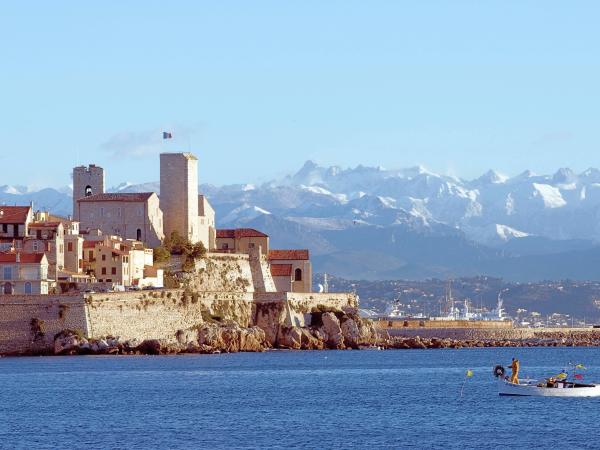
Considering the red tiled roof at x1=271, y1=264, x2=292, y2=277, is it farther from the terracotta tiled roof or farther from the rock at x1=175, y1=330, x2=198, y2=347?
the rock at x1=175, y1=330, x2=198, y2=347

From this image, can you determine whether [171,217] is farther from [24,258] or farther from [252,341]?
[24,258]

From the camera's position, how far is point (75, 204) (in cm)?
12769

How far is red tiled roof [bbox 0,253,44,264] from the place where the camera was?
356 ft

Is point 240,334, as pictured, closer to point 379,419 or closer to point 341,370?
point 341,370

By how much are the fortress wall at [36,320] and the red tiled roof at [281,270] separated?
2746 cm

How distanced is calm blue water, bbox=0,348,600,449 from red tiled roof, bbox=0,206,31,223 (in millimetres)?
15646

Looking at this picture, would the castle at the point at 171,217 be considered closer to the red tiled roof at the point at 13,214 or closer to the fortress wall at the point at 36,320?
the red tiled roof at the point at 13,214

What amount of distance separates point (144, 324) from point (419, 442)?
52067 mm

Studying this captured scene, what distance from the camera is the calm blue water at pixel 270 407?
61438 mm

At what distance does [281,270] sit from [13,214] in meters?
22.8

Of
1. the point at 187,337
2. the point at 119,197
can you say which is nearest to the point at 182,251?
the point at 119,197

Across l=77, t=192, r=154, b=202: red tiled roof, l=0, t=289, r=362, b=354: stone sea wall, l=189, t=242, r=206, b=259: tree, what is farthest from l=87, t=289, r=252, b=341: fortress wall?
l=77, t=192, r=154, b=202: red tiled roof

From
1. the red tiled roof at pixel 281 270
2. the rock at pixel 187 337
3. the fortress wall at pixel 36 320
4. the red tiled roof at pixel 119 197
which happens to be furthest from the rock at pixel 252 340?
the fortress wall at pixel 36 320

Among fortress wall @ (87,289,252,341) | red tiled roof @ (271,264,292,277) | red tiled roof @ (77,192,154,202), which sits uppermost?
red tiled roof @ (77,192,154,202)
